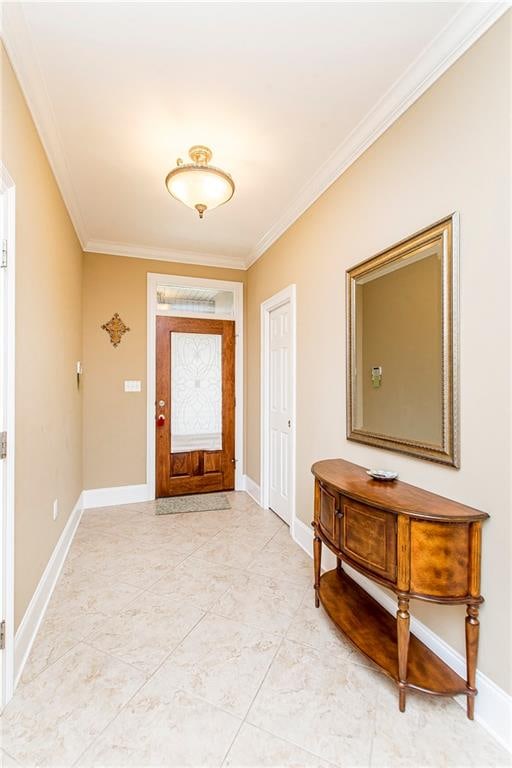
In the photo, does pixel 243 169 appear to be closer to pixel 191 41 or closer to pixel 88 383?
pixel 191 41

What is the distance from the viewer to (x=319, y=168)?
250 cm

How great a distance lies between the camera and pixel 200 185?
2.22 m

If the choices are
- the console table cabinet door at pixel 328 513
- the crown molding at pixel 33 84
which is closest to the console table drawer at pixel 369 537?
the console table cabinet door at pixel 328 513

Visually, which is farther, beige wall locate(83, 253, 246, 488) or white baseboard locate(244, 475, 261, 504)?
white baseboard locate(244, 475, 261, 504)

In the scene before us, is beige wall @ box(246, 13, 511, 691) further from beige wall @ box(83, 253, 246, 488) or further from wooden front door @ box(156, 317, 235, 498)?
beige wall @ box(83, 253, 246, 488)

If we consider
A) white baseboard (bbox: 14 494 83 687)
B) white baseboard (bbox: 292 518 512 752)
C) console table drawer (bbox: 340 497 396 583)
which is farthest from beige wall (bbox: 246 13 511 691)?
white baseboard (bbox: 14 494 83 687)

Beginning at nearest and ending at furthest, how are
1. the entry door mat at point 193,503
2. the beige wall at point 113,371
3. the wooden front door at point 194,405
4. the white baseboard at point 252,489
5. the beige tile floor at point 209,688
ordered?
the beige tile floor at point 209,688
the entry door mat at point 193,503
the beige wall at point 113,371
the white baseboard at point 252,489
the wooden front door at point 194,405

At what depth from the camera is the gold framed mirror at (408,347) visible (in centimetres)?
159

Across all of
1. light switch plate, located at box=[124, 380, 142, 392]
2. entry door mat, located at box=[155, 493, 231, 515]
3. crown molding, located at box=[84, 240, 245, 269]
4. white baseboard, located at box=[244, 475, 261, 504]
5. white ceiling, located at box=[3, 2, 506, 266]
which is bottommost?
entry door mat, located at box=[155, 493, 231, 515]

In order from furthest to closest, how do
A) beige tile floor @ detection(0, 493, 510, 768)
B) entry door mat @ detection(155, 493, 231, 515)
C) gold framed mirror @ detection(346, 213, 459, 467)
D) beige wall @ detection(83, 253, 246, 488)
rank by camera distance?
beige wall @ detection(83, 253, 246, 488)
entry door mat @ detection(155, 493, 231, 515)
gold framed mirror @ detection(346, 213, 459, 467)
beige tile floor @ detection(0, 493, 510, 768)

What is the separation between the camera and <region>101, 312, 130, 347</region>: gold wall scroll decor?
12.8 ft

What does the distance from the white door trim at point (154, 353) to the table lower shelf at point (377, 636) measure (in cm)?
230

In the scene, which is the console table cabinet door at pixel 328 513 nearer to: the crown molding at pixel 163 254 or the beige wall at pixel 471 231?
the beige wall at pixel 471 231

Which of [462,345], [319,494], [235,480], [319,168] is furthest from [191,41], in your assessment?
[235,480]
